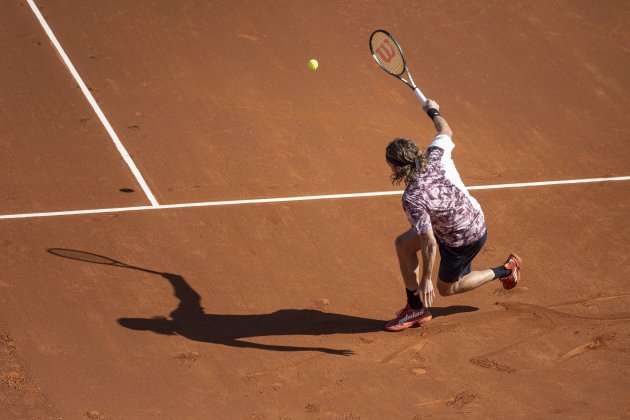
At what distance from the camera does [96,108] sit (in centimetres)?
1145

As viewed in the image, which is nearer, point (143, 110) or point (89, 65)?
point (143, 110)

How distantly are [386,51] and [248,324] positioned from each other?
9.55 feet

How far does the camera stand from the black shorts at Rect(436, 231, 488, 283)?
779 centimetres

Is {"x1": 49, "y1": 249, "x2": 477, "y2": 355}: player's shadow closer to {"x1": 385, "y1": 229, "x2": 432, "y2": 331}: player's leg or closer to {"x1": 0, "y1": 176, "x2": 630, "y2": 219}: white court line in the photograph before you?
{"x1": 385, "y1": 229, "x2": 432, "y2": 331}: player's leg

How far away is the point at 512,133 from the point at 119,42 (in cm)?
516

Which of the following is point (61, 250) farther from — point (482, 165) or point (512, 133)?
point (512, 133)

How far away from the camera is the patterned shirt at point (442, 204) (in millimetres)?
7336

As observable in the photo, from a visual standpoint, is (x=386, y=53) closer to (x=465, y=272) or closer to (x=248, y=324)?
(x=465, y=272)

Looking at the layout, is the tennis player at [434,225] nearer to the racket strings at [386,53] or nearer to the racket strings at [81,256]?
the racket strings at [386,53]

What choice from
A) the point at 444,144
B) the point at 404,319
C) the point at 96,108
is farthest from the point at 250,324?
the point at 96,108

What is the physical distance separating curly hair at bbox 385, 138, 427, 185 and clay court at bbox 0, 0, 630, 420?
4.98ft

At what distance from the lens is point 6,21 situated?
12.9m

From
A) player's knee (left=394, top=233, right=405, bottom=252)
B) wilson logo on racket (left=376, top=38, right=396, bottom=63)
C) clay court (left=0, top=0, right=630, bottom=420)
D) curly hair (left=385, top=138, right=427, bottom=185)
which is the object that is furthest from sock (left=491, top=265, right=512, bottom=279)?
wilson logo on racket (left=376, top=38, right=396, bottom=63)

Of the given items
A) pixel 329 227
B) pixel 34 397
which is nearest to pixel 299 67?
pixel 329 227
